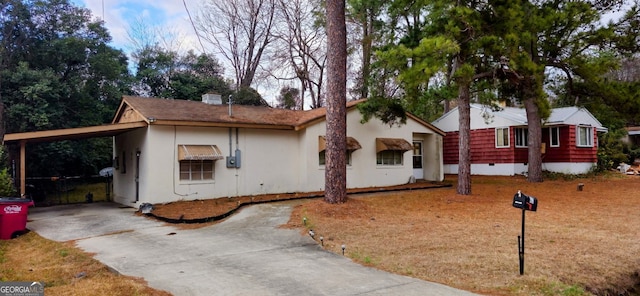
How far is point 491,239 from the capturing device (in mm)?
7367

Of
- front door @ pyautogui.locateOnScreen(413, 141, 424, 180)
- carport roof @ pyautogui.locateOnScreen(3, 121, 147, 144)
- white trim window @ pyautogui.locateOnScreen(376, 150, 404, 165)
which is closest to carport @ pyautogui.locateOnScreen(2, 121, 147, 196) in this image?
carport roof @ pyautogui.locateOnScreen(3, 121, 147, 144)

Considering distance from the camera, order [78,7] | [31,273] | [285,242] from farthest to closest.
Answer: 1. [78,7]
2. [285,242]
3. [31,273]

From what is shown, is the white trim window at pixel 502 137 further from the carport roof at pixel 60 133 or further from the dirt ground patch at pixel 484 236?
the carport roof at pixel 60 133

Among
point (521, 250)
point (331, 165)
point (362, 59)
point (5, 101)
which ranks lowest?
point (521, 250)

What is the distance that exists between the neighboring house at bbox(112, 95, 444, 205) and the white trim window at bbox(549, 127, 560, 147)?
9734 mm

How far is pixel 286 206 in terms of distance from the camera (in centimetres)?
1173

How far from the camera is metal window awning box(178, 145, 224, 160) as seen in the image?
12.6 m

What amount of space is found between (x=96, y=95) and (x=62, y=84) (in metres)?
2.97

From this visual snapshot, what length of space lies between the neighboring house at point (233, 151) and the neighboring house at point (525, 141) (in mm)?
7434

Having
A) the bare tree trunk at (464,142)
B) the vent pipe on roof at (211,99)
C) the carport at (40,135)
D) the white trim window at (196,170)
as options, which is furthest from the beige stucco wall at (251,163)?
the bare tree trunk at (464,142)

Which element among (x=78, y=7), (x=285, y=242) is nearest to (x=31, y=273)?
(x=285, y=242)

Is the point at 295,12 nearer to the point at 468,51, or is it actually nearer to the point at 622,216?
the point at 468,51

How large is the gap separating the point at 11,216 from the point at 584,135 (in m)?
25.3

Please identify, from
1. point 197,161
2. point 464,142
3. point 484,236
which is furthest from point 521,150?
point 197,161
